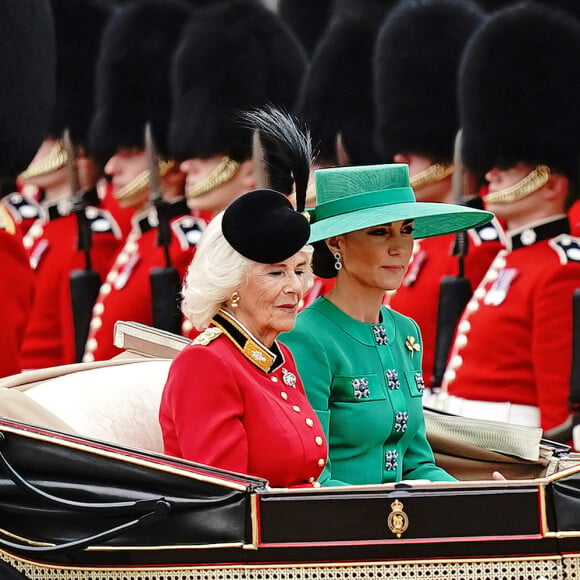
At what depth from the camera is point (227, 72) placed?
7.08 m

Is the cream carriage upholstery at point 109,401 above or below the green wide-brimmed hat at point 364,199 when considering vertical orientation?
below

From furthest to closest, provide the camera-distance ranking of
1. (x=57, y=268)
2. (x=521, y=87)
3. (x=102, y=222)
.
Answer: (x=102, y=222) < (x=57, y=268) < (x=521, y=87)

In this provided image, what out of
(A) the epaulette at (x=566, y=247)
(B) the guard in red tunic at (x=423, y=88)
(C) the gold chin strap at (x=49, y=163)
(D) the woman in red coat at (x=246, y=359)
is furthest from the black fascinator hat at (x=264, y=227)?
(C) the gold chin strap at (x=49, y=163)

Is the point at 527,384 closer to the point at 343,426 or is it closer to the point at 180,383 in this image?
the point at 343,426

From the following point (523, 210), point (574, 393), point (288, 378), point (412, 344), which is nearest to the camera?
point (288, 378)

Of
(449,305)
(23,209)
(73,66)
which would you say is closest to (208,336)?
(449,305)

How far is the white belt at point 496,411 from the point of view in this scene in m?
5.32

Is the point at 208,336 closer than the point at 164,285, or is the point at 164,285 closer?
the point at 208,336

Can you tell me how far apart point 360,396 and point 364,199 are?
0.43 metres

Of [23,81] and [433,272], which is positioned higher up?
[23,81]

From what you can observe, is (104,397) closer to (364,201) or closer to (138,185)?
(364,201)

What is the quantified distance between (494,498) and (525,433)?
0.87 metres

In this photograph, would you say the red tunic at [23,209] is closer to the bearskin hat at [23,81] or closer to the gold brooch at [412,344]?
the bearskin hat at [23,81]

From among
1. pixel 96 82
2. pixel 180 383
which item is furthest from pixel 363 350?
pixel 96 82
